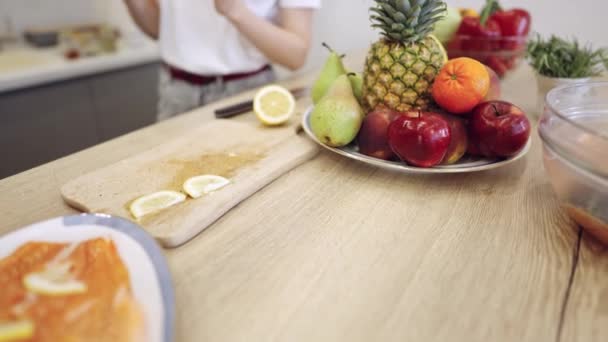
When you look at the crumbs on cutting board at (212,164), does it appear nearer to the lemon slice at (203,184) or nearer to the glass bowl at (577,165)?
the lemon slice at (203,184)

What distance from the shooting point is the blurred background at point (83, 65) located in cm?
139

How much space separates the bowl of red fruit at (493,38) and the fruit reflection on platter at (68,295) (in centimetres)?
104

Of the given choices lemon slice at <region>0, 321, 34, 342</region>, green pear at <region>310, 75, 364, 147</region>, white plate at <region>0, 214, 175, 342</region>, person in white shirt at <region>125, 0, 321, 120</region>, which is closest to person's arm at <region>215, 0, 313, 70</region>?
person in white shirt at <region>125, 0, 321, 120</region>

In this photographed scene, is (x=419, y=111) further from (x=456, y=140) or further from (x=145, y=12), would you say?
(x=145, y=12)

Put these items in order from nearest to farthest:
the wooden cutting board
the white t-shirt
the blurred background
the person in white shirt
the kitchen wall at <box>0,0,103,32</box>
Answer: the wooden cutting board < the person in white shirt < the white t-shirt < the blurred background < the kitchen wall at <box>0,0,103,32</box>

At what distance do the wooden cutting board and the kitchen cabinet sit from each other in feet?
3.49

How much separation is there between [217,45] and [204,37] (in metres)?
0.05

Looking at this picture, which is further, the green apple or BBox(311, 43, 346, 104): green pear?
the green apple

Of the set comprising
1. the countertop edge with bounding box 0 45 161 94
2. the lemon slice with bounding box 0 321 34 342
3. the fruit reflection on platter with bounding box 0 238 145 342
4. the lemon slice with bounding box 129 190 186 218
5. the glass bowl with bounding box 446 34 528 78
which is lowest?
the countertop edge with bounding box 0 45 161 94

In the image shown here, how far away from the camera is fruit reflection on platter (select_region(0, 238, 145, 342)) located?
0.35 m

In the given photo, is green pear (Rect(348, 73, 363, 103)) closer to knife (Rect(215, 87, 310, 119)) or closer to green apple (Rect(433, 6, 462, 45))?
knife (Rect(215, 87, 310, 119))

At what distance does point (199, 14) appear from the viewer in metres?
1.26

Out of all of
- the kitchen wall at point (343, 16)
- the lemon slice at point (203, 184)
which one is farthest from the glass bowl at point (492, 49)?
the lemon slice at point (203, 184)

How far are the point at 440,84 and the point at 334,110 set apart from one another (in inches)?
7.5
